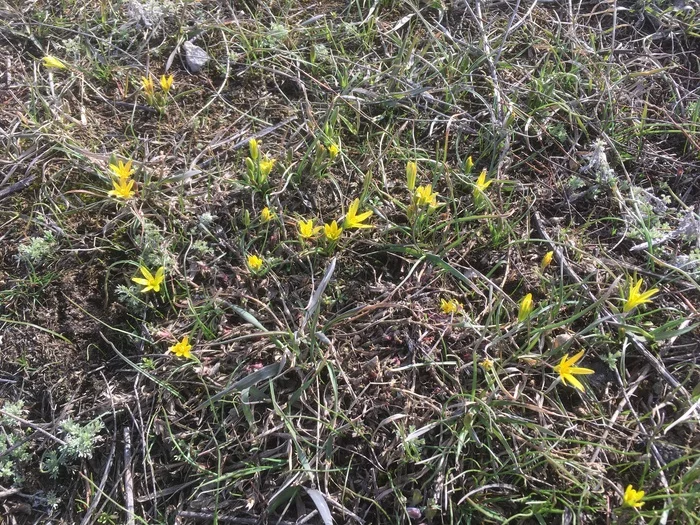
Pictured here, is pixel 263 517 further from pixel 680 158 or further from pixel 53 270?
pixel 680 158

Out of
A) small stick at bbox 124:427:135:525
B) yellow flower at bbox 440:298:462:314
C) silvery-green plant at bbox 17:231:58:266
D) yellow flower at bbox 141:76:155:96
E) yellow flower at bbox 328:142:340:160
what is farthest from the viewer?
yellow flower at bbox 141:76:155:96

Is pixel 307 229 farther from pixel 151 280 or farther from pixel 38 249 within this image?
pixel 38 249

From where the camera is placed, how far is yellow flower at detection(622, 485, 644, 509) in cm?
149

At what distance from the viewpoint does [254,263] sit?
187 centimetres

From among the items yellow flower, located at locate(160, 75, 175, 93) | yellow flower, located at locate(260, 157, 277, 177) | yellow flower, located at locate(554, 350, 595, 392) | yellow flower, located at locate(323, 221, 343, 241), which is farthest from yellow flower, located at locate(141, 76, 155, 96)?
yellow flower, located at locate(554, 350, 595, 392)

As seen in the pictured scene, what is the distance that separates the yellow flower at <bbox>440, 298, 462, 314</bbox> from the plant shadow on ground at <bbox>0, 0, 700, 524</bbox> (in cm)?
3

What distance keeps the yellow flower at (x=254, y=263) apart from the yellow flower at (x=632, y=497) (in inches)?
53.1

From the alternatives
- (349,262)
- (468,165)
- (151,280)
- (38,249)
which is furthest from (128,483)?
(468,165)

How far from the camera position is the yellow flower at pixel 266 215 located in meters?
1.95

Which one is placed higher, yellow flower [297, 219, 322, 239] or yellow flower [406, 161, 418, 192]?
yellow flower [406, 161, 418, 192]

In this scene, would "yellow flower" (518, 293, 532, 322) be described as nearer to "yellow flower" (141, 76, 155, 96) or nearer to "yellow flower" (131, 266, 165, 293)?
"yellow flower" (131, 266, 165, 293)

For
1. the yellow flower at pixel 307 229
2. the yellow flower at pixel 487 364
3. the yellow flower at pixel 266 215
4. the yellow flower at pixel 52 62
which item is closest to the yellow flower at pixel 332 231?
the yellow flower at pixel 307 229

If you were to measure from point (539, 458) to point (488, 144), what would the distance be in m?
1.26

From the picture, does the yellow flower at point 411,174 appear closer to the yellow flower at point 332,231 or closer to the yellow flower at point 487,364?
the yellow flower at point 332,231
